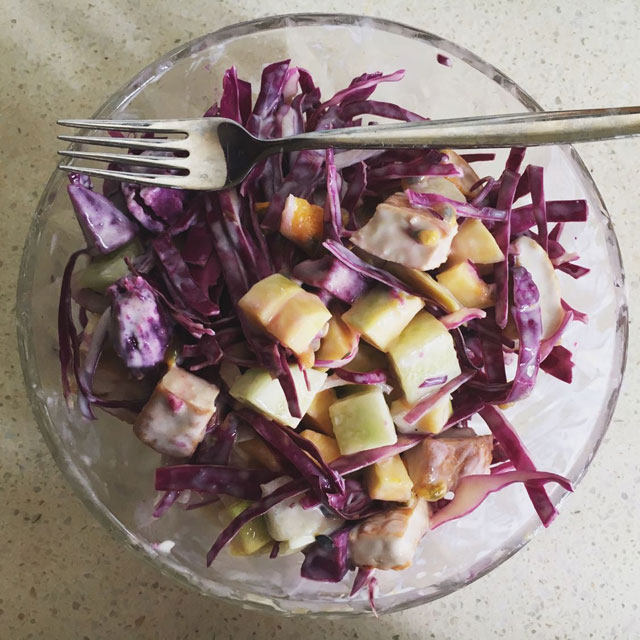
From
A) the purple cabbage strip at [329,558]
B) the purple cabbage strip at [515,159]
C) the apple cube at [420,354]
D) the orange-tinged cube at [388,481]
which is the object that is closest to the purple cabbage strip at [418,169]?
the purple cabbage strip at [515,159]

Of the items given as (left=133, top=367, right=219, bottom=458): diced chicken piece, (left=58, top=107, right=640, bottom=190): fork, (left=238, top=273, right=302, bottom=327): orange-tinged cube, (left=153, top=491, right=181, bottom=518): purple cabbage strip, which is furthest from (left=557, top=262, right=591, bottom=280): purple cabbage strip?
(left=153, top=491, right=181, bottom=518): purple cabbage strip

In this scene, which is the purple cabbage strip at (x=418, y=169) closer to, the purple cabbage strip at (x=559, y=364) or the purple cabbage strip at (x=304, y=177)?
the purple cabbage strip at (x=304, y=177)

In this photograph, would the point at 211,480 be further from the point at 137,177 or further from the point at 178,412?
the point at 137,177

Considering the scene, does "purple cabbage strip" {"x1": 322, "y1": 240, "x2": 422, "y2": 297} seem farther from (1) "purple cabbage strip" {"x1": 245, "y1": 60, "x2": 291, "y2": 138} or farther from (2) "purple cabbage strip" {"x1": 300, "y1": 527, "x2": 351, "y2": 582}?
(2) "purple cabbage strip" {"x1": 300, "y1": 527, "x2": 351, "y2": 582}

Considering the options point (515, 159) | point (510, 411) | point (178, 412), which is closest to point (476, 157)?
point (515, 159)

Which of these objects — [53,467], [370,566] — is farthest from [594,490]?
[53,467]

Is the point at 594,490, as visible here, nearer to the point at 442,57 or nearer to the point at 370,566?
the point at 370,566
